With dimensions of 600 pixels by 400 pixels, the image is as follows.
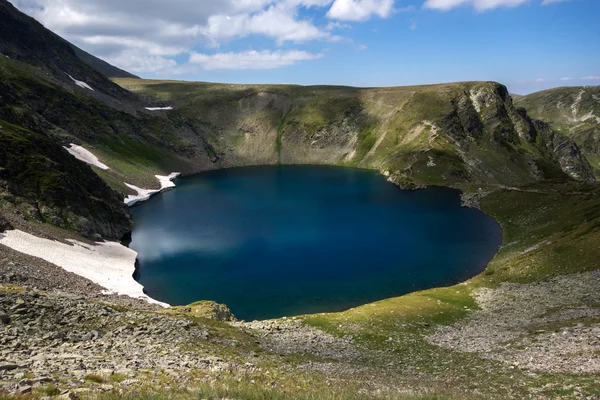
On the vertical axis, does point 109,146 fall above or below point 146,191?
above

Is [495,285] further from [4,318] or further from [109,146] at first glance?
[109,146]

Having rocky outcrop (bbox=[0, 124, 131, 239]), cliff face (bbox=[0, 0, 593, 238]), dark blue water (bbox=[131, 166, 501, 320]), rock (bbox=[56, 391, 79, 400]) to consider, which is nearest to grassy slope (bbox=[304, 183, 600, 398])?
dark blue water (bbox=[131, 166, 501, 320])

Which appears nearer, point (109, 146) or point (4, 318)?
point (4, 318)

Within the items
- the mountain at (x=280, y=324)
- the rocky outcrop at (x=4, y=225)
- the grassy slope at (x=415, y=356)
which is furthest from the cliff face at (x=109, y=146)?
the grassy slope at (x=415, y=356)

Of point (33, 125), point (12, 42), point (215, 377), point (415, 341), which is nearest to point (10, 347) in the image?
point (215, 377)

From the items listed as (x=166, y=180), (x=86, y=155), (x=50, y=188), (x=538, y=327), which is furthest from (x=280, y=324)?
(x=166, y=180)

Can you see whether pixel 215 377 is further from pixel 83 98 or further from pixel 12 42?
pixel 12 42
